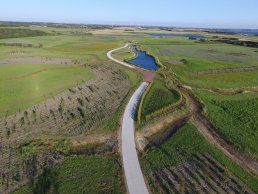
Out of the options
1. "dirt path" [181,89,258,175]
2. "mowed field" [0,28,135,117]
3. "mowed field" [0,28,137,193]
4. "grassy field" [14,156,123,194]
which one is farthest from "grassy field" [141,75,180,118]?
"mowed field" [0,28,135,117]

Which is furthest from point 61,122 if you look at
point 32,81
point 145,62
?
point 145,62

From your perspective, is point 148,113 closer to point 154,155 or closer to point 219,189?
point 154,155

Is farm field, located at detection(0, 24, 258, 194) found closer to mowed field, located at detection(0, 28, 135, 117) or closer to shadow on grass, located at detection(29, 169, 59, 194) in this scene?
shadow on grass, located at detection(29, 169, 59, 194)

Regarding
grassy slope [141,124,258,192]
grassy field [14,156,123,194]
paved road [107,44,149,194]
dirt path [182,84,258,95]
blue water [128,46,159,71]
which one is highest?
paved road [107,44,149,194]

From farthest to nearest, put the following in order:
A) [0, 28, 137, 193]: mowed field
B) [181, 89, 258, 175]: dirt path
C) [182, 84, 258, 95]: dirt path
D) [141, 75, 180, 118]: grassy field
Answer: [182, 84, 258, 95]: dirt path < [141, 75, 180, 118]: grassy field < [181, 89, 258, 175]: dirt path < [0, 28, 137, 193]: mowed field

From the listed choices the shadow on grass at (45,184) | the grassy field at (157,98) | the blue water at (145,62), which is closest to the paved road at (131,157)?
the grassy field at (157,98)

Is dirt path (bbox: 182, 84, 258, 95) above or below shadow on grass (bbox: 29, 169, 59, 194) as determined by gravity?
below

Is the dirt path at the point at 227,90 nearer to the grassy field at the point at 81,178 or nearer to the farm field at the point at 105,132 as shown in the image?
the farm field at the point at 105,132
